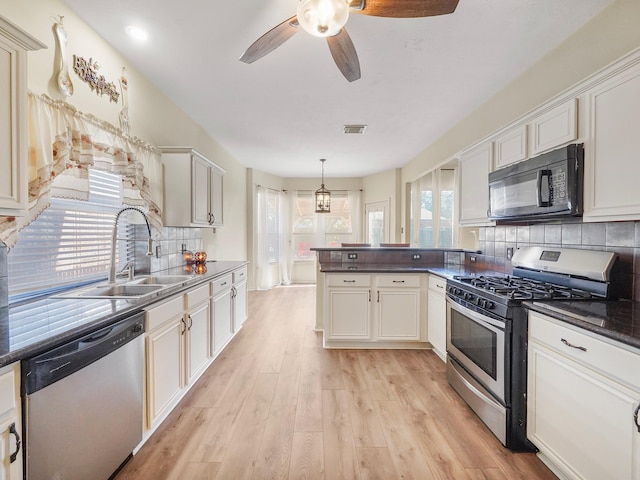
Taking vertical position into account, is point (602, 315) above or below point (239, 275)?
above

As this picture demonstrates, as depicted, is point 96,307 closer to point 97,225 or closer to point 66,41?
point 97,225

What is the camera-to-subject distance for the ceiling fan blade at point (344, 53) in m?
1.65

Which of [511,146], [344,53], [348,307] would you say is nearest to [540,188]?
[511,146]

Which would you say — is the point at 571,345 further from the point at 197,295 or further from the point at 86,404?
the point at 197,295

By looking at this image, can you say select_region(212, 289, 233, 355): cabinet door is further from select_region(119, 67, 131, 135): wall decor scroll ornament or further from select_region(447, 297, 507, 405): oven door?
select_region(447, 297, 507, 405): oven door

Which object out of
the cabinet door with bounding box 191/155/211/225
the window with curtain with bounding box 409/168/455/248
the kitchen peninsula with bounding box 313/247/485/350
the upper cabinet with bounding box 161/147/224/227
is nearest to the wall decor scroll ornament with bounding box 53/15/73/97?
the upper cabinet with bounding box 161/147/224/227

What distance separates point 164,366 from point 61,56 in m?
1.99

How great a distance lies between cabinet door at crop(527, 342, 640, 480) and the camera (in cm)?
115

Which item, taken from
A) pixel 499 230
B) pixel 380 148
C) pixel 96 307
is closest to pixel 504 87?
pixel 499 230

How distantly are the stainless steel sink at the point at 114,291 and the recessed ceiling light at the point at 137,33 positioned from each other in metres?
1.77

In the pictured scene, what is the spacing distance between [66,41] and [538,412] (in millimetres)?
3473

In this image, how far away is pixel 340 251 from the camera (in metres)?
3.60

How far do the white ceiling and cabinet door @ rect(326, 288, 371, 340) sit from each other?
2054 mm

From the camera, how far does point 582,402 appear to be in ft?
4.37
